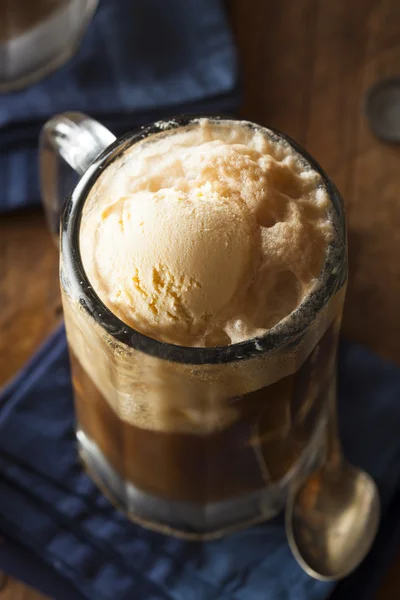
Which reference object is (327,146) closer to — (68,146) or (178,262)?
(68,146)

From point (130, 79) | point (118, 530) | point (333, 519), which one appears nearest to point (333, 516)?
point (333, 519)

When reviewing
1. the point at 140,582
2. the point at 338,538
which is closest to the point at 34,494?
the point at 140,582

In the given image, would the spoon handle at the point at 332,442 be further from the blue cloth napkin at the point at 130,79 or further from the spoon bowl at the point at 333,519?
the blue cloth napkin at the point at 130,79

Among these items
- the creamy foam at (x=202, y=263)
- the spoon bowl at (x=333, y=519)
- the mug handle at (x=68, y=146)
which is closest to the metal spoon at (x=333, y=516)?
the spoon bowl at (x=333, y=519)

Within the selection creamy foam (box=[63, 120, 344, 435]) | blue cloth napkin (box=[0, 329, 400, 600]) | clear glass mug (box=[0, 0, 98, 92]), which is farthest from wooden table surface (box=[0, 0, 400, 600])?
creamy foam (box=[63, 120, 344, 435])

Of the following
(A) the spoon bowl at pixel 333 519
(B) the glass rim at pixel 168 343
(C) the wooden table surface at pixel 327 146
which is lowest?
(A) the spoon bowl at pixel 333 519

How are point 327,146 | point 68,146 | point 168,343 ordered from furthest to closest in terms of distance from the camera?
1. point 327,146
2. point 68,146
3. point 168,343

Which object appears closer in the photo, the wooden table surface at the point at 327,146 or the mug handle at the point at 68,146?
the mug handle at the point at 68,146
